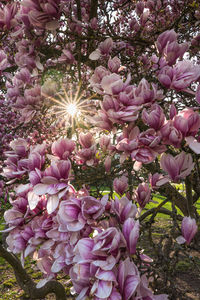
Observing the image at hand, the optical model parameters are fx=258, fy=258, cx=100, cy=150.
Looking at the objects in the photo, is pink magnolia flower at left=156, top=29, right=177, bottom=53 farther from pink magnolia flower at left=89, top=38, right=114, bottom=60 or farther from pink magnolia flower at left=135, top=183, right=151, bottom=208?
pink magnolia flower at left=135, top=183, right=151, bottom=208

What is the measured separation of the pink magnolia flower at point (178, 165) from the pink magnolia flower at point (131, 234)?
269 mm

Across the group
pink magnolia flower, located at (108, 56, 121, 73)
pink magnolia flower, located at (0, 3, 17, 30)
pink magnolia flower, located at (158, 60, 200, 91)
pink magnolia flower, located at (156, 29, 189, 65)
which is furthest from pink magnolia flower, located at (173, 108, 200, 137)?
pink magnolia flower, located at (0, 3, 17, 30)

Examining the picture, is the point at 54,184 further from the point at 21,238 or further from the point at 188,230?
the point at 188,230

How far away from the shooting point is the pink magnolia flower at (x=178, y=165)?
43.0 inches

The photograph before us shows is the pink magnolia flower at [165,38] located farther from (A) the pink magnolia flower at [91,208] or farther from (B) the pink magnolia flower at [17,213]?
(B) the pink magnolia flower at [17,213]

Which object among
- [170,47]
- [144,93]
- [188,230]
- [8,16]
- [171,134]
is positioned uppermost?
[8,16]

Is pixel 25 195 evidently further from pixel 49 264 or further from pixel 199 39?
pixel 199 39

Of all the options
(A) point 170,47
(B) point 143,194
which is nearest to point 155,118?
(A) point 170,47

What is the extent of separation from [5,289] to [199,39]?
16.7 feet

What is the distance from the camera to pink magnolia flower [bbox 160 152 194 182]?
109cm

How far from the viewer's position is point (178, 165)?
1.10 metres

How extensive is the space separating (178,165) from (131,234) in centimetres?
36

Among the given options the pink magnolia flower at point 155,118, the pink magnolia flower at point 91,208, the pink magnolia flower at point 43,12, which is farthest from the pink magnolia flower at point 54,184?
the pink magnolia flower at point 43,12

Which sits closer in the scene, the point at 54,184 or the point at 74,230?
the point at 74,230
